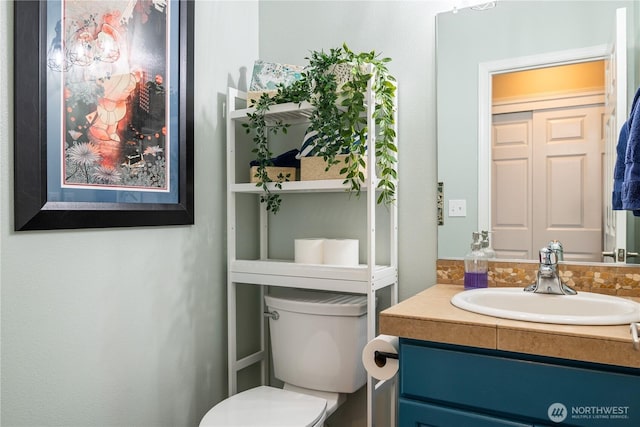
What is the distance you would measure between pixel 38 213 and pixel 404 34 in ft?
4.65

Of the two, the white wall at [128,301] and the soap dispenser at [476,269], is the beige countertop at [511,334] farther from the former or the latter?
the white wall at [128,301]

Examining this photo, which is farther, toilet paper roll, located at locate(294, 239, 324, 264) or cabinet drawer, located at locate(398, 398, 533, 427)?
toilet paper roll, located at locate(294, 239, 324, 264)

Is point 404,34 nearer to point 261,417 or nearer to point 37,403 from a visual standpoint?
point 261,417

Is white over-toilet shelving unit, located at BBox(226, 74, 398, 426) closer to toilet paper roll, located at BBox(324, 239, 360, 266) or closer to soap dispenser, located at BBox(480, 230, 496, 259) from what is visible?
toilet paper roll, located at BBox(324, 239, 360, 266)

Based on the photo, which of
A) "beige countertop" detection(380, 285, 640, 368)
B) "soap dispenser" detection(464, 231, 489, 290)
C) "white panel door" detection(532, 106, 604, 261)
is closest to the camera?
"beige countertop" detection(380, 285, 640, 368)

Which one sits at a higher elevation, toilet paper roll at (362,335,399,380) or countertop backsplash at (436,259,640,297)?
countertop backsplash at (436,259,640,297)

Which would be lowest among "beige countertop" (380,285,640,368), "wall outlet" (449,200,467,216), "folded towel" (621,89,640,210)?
"beige countertop" (380,285,640,368)

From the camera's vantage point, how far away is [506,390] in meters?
1.09

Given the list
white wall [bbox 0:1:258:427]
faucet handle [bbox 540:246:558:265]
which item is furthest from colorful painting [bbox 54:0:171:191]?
faucet handle [bbox 540:246:558:265]

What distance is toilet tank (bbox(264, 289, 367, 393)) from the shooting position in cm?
167

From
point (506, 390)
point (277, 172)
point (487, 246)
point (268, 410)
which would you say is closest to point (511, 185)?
point (487, 246)

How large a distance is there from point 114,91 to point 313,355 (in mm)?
1145

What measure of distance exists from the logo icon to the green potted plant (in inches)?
33.3

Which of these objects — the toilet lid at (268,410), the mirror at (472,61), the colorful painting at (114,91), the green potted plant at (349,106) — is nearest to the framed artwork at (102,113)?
the colorful painting at (114,91)
